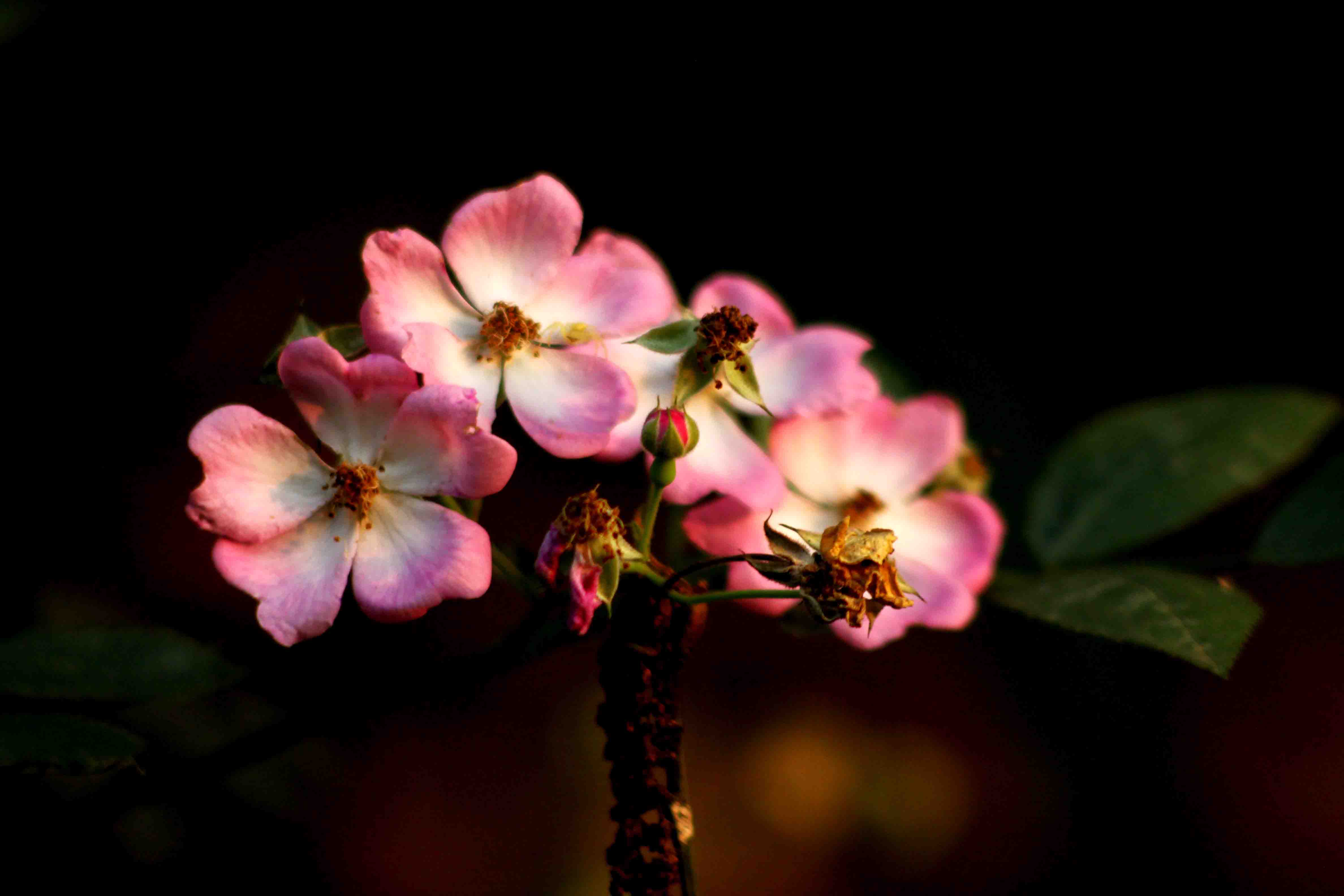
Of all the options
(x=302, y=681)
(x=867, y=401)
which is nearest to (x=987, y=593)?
(x=867, y=401)

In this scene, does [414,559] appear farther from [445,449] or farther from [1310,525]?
[1310,525]

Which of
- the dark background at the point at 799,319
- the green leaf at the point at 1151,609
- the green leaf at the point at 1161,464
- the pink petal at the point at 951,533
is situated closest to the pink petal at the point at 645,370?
the pink petal at the point at 951,533

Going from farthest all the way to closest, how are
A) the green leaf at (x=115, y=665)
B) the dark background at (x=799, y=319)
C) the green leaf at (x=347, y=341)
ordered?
1. the dark background at (x=799, y=319)
2. the green leaf at (x=115, y=665)
3. the green leaf at (x=347, y=341)

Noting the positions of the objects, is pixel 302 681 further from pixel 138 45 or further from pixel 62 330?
pixel 138 45

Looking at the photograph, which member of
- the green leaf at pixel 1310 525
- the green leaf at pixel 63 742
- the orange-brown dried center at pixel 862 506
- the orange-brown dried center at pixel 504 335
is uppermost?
the green leaf at pixel 1310 525

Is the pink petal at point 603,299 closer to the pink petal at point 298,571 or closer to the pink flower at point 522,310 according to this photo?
the pink flower at point 522,310

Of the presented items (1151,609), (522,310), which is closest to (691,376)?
(522,310)
